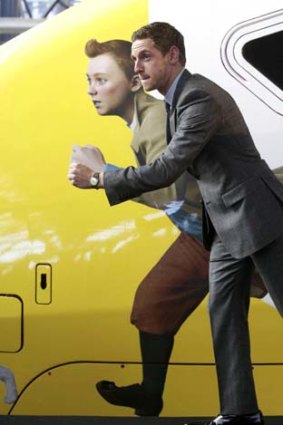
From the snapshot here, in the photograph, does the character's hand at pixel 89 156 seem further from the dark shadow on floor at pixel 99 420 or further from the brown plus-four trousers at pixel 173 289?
the dark shadow on floor at pixel 99 420

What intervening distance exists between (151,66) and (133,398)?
4.77ft

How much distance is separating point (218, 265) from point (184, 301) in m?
0.23

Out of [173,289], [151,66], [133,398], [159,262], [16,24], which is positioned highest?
[16,24]

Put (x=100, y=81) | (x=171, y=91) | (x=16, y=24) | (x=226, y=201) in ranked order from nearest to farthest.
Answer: (x=226, y=201)
(x=171, y=91)
(x=100, y=81)
(x=16, y=24)

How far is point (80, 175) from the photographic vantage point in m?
3.48

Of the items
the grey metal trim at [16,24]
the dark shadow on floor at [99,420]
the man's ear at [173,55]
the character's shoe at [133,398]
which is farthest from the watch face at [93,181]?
the grey metal trim at [16,24]

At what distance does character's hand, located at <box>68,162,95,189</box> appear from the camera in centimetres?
347

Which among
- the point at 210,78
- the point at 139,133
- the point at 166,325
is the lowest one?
the point at 166,325

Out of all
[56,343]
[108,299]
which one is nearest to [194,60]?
[108,299]

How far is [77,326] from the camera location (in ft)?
11.4

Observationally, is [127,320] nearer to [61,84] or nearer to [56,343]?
[56,343]

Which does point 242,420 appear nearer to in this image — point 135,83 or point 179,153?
point 179,153

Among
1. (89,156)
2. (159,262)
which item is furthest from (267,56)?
(159,262)

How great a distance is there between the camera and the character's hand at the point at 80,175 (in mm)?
3473
